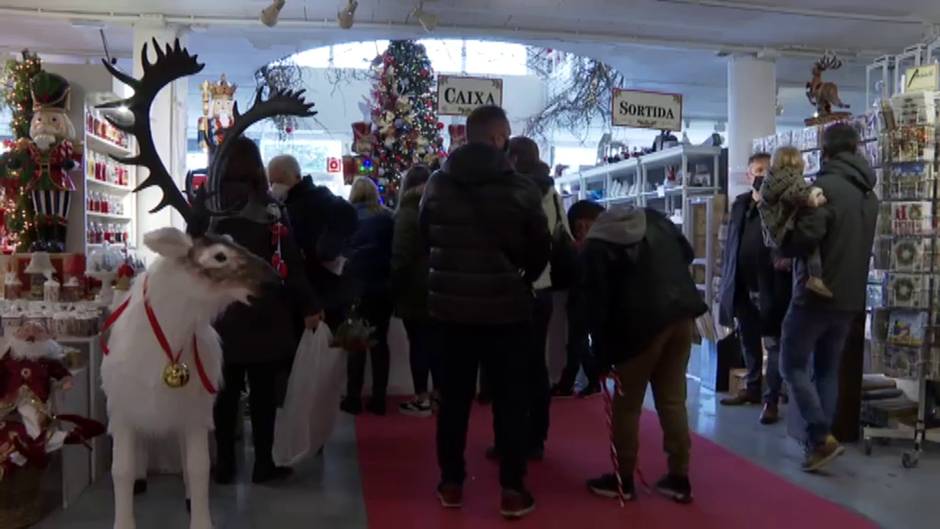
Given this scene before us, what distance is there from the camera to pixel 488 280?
116 inches

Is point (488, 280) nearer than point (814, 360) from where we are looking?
Yes

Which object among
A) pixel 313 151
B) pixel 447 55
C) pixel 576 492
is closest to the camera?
pixel 576 492

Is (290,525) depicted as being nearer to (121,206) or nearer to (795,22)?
(121,206)

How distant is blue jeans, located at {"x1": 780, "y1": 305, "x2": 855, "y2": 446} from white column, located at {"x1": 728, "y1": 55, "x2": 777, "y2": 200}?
4.69 m

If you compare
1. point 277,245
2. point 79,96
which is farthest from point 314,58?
point 277,245

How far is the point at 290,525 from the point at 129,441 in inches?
28.4

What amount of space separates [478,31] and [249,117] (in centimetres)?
511

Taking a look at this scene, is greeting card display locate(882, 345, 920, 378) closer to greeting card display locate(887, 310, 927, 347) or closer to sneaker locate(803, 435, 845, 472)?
greeting card display locate(887, 310, 927, 347)

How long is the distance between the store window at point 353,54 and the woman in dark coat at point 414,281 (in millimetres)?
5143

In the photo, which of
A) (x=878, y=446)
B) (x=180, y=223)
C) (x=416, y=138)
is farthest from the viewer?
(x=180, y=223)

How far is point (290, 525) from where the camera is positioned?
9.93 feet

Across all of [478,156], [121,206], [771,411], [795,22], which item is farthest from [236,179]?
[795,22]

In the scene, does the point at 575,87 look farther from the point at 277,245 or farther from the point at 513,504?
the point at 513,504

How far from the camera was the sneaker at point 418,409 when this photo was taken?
4.78 m
